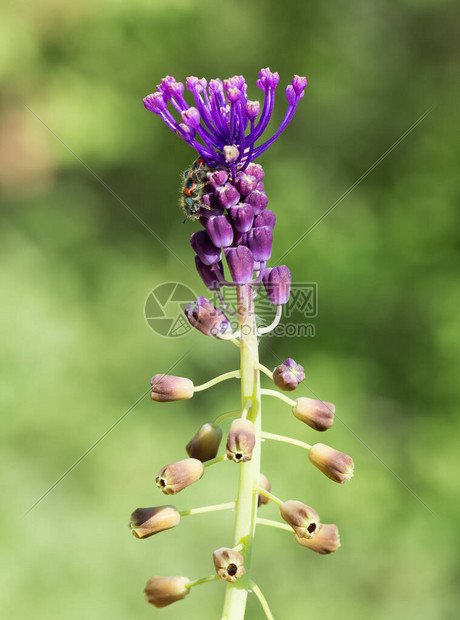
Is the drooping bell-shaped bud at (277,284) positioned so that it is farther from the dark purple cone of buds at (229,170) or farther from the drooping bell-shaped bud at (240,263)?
the drooping bell-shaped bud at (240,263)

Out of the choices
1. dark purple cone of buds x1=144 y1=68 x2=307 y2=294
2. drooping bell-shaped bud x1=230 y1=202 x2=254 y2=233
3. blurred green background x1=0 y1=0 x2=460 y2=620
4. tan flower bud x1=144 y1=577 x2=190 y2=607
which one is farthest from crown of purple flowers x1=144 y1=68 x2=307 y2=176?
blurred green background x1=0 y1=0 x2=460 y2=620

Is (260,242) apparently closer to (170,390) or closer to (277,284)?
(277,284)

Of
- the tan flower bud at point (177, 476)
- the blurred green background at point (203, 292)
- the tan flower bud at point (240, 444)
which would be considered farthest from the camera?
the blurred green background at point (203, 292)

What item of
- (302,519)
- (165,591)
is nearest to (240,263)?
(302,519)

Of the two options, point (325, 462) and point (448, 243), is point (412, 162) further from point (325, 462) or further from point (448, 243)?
point (325, 462)

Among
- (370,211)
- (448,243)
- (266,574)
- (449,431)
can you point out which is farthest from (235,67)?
(266,574)

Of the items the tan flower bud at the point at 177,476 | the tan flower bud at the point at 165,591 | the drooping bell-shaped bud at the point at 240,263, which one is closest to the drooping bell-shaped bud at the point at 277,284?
the drooping bell-shaped bud at the point at 240,263

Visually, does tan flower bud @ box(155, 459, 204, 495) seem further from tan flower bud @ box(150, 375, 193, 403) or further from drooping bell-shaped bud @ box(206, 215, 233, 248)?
drooping bell-shaped bud @ box(206, 215, 233, 248)
